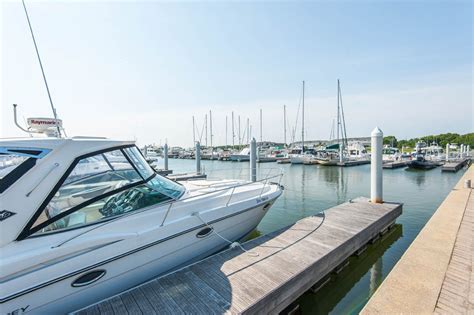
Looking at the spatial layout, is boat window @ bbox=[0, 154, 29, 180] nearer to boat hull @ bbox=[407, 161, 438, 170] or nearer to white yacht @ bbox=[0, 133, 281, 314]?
white yacht @ bbox=[0, 133, 281, 314]

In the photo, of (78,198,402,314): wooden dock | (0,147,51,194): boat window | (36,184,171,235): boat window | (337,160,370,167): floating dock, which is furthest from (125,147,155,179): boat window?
(337,160,370,167): floating dock

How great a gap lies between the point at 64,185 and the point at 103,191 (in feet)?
1.84

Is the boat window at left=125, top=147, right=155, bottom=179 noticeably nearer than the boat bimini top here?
No

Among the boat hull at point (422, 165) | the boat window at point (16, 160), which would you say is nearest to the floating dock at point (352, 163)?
the boat hull at point (422, 165)

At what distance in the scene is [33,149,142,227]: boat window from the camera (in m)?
3.02

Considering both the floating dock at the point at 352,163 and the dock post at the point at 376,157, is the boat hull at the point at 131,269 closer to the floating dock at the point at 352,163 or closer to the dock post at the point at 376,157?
the dock post at the point at 376,157

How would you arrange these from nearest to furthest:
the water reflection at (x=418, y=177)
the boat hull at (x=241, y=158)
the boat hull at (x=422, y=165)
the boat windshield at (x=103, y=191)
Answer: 1. the boat windshield at (x=103, y=191)
2. the water reflection at (x=418, y=177)
3. the boat hull at (x=422, y=165)
4. the boat hull at (x=241, y=158)

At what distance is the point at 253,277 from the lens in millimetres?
3438

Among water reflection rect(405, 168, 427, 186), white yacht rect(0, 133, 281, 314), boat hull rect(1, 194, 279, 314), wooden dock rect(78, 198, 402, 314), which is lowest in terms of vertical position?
water reflection rect(405, 168, 427, 186)

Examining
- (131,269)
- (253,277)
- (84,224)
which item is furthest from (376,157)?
(84,224)

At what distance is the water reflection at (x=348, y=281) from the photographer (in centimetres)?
A: 400

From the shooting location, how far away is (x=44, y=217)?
286 cm

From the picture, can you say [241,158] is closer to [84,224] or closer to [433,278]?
[433,278]

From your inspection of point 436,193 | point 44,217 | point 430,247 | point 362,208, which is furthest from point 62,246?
point 436,193
